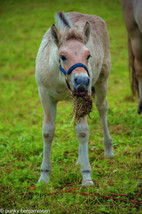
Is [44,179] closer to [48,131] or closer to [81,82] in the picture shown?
[48,131]

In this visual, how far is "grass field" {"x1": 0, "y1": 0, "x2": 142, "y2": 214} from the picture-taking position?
8.89ft

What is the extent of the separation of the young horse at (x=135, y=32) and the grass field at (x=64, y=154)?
0.95 metres

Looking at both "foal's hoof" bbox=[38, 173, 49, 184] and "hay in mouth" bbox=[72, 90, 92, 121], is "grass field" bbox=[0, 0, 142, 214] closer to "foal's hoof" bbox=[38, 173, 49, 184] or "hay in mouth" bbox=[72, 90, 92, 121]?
"foal's hoof" bbox=[38, 173, 49, 184]

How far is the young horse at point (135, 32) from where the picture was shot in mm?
4371

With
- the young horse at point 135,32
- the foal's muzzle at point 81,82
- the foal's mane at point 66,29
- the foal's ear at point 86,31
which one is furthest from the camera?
the young horse at point 135,32

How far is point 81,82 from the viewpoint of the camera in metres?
2.47

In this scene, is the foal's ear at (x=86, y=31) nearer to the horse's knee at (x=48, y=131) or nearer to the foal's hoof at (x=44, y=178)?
the horse's knee at (x=48, y=131)

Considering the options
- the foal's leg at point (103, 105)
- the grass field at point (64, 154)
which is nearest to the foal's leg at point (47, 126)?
the grass field at point (64, 154)

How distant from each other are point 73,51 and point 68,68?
19cm

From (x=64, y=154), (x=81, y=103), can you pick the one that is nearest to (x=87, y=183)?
(x=81, y=103)

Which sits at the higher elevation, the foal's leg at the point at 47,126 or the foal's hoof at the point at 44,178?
the foal's leg at the point at 47,126

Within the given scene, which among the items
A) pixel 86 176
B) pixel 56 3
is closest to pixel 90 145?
pixel 86 176

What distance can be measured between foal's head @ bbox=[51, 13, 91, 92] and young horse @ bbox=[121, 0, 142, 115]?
6.05ft

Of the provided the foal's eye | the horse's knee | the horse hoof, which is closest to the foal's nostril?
the foal's eye
